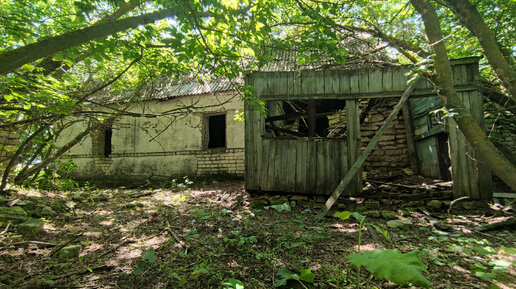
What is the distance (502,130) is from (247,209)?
23.1 ft

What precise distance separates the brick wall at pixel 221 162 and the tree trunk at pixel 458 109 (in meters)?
5.82

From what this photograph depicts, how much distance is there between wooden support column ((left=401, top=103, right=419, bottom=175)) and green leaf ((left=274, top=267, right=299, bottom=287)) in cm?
638

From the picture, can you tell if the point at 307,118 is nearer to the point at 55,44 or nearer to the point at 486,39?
the point at 486,39

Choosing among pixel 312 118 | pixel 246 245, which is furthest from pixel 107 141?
pixel 246 245

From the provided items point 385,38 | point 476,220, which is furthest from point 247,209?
point 385,38

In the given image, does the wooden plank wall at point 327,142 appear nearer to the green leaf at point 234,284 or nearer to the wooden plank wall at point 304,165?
the wooden plank wall at point 304,165

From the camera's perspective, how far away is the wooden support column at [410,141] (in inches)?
277

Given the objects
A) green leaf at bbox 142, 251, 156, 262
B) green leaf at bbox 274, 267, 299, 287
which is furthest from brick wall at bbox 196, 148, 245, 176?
green leaf at bbox 274, 267, 299, 287

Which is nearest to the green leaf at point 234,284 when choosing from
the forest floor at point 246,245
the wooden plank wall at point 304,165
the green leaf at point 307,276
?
the forest floor at point 246,245

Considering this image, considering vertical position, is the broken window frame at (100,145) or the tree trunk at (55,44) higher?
the tree trunk at (55,44)

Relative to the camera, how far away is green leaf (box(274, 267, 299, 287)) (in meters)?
2.10

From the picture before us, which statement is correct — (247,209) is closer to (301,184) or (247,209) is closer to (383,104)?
(301,184)

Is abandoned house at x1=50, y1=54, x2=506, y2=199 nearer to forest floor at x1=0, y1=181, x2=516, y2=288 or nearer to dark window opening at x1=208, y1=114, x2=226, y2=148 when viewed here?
dark window opening at x1=208, y1=114, x2=226, y2=148

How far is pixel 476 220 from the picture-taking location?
3.98 m
